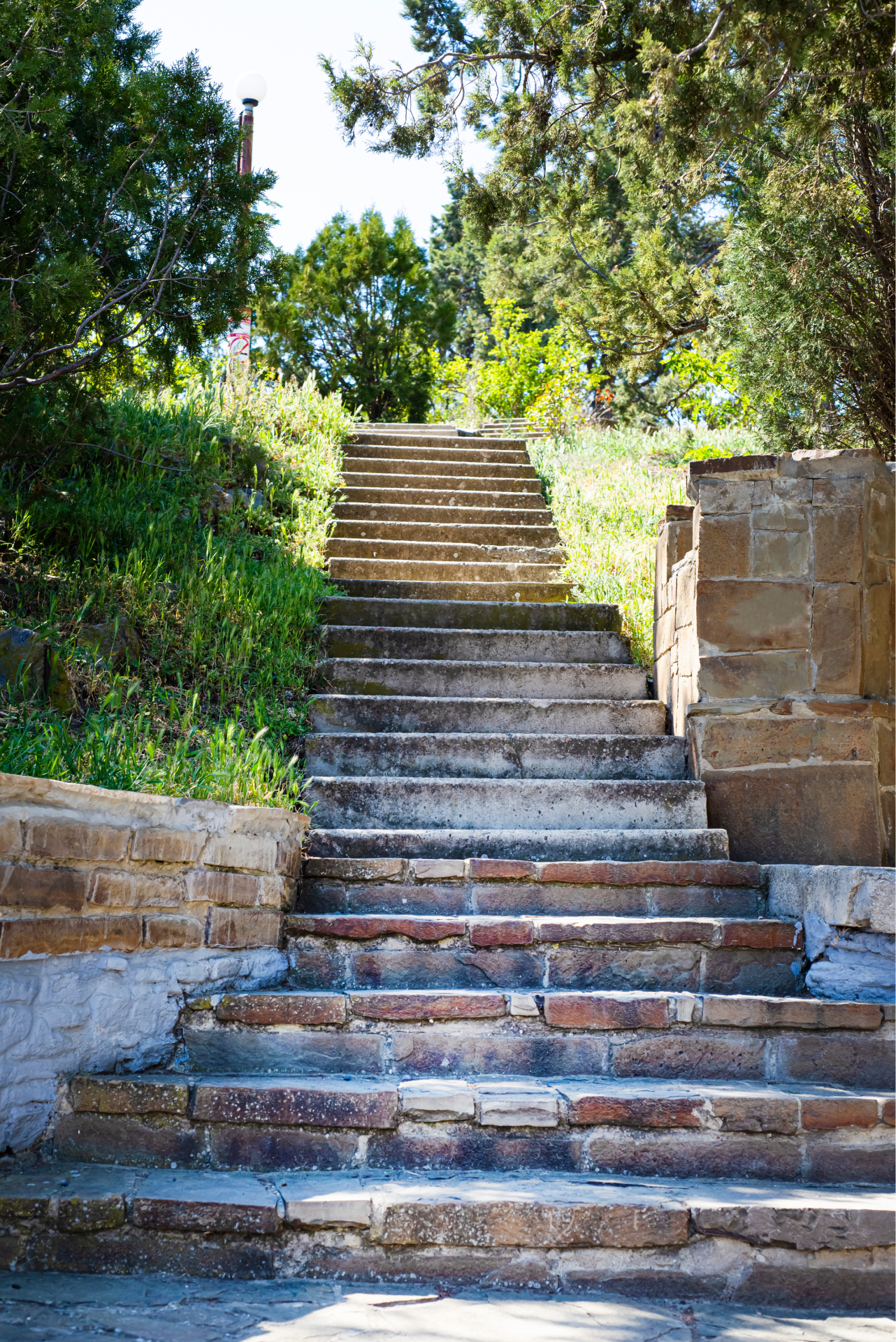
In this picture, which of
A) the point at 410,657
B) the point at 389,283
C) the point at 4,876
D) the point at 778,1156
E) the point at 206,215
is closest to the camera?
the point at 4,876

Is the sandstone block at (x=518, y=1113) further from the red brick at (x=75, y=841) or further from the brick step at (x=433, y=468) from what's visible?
the brick step at (x=433, y=468)

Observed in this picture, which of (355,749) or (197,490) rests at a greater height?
(197,490)

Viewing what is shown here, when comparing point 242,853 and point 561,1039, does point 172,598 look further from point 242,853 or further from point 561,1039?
point 561,1039

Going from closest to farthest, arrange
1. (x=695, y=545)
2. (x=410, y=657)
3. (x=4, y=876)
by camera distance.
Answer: (x=4, y=876) < (x=695, y=545) < (x=410, y=657)

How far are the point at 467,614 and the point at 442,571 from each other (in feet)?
3.04

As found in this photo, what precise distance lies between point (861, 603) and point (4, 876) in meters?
3.10

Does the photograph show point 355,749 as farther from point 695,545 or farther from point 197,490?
point 197,490

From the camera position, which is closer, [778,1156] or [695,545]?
[778,1156]

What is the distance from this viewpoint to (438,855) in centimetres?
374

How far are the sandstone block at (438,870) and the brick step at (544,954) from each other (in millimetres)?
230

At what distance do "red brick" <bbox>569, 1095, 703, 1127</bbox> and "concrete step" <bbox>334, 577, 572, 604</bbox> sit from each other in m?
3.47

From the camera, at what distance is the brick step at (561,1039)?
283 centimetres

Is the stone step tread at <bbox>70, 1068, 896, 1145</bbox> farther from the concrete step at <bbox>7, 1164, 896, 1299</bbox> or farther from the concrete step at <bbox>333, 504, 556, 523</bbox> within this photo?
the concrete step at <bbox>333, 504, 556, 523</bbox>

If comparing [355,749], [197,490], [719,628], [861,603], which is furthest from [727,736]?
[197,490]
